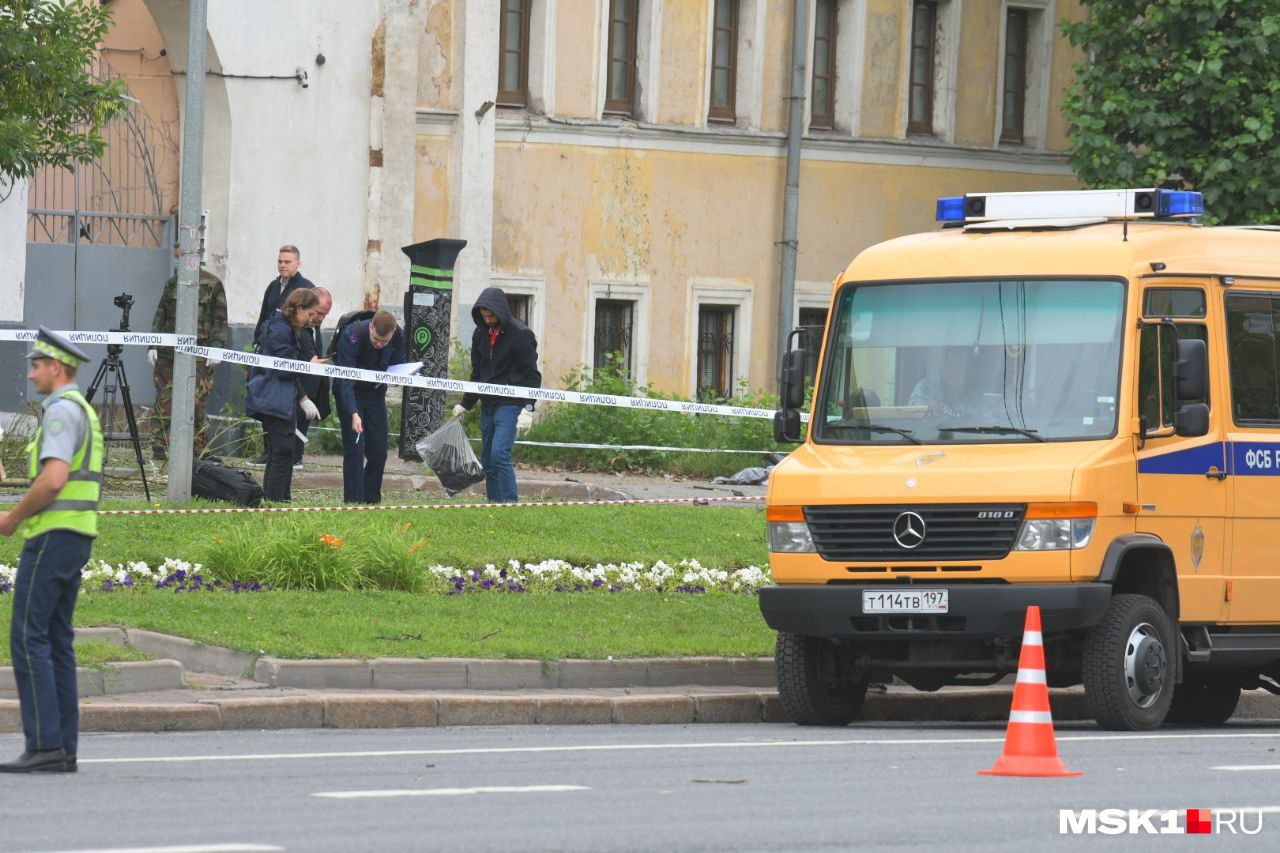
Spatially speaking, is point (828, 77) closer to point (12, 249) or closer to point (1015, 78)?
point (1015, 78)

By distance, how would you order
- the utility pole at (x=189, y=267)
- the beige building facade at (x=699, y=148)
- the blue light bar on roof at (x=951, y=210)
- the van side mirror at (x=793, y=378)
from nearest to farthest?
the van side mirror at (x=793, y=378), the blue light bar on roof at (x=951, y=210), the utility pole at (x=189, y=267), the beige building facade at (x=699, y=148)

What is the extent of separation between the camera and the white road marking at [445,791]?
9750 millimetres

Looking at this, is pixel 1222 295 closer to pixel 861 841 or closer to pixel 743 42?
pixel 861 841

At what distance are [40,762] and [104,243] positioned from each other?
19.1 meters

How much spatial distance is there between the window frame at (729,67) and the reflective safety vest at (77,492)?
73.9ft

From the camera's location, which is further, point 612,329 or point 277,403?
point 612,329

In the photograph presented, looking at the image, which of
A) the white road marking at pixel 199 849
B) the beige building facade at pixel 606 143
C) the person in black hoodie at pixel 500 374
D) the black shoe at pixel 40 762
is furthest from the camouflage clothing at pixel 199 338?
the white road marking at pixel 199 849

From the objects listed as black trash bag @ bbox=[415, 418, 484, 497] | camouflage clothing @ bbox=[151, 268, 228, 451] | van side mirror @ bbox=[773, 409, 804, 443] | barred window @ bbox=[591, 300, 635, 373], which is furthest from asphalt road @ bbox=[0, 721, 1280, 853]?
barred window @ bbox=[591, 300, 635, 373]

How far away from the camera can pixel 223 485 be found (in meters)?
19.9

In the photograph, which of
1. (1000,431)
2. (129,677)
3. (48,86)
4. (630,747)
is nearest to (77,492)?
(129,677)

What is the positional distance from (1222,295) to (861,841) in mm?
6358

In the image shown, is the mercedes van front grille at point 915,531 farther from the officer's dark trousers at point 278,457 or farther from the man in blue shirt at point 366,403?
the man in blue shirt at point 366,403

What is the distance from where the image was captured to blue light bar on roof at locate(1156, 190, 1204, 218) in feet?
48.3

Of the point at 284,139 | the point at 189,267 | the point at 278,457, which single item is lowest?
the point at 278,457
